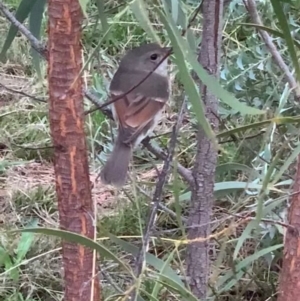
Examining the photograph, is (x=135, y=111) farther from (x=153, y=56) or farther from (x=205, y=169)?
(x=205, y=169)

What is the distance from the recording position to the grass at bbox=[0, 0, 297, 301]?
5.76 ft

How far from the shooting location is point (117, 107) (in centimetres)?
160

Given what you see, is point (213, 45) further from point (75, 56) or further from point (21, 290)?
point (21, 290)

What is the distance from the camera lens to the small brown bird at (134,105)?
147 cm

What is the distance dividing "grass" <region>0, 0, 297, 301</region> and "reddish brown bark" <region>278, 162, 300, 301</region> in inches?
19.4

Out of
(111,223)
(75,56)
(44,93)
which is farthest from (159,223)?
(75,56)

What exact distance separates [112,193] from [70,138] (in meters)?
1.45

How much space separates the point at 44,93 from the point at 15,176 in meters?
0.41

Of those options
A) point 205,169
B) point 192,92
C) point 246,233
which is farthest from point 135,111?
point 192,92

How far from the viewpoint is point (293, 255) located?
0.92 meters

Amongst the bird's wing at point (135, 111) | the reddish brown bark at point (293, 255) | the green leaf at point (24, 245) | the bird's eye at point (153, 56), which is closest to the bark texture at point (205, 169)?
the reddish brown bark at point (293, 255)

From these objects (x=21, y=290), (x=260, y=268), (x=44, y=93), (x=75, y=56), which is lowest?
(x=21, y=290)

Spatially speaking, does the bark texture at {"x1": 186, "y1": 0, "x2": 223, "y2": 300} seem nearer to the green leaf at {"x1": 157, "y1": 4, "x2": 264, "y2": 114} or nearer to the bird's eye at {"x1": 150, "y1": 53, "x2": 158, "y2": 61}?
the green leaf at {"x1": 157, "y1": 4, "x2": 264, "y2": 114}

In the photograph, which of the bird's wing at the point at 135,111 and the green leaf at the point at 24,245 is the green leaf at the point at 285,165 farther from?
the green leaf at the point at 24,245
